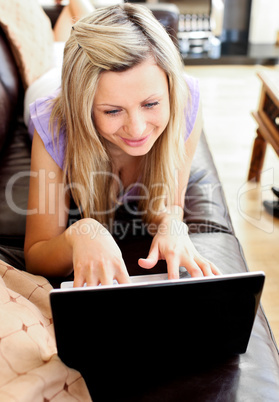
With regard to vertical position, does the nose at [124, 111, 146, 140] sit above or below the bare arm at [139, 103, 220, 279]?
above

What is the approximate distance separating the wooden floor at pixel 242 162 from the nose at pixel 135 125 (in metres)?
0.89

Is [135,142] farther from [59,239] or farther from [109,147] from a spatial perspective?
[59,239]

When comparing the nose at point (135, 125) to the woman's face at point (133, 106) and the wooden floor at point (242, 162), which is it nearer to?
the woman's face at point (133, 106)

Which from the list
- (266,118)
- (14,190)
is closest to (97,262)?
(14,190)

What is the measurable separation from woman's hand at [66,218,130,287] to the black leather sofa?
6.8 inches

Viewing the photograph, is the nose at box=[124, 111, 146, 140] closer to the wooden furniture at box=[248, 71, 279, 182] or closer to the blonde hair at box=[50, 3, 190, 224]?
the blonde hair at box=[50, 3, 190, 224]

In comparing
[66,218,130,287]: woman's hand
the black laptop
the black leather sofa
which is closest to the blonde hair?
the black leather sofa

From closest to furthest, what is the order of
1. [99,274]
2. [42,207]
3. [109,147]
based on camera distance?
[99,274] < [42,207] < [109,147]

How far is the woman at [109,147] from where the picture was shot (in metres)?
0.84

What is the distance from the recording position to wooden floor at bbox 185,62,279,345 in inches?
67.3

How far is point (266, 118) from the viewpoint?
189cm

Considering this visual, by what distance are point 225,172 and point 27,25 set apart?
4.14 feet

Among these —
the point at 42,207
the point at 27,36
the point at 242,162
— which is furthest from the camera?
the point at 242,162

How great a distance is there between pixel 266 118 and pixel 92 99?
1227mm
